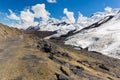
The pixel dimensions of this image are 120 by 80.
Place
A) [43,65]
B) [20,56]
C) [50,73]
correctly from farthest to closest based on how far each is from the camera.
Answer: [20,56] < [43,65] < [50,73]

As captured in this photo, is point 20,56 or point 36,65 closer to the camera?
point 36,65

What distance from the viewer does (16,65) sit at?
47750 mm

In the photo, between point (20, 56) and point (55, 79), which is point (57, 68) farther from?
point (20, 56)

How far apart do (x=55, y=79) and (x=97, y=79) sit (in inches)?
798

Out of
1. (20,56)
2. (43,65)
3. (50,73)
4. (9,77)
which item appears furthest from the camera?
(20,56)

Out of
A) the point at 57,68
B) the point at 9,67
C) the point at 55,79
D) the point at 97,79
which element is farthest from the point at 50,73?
the point at 97,79

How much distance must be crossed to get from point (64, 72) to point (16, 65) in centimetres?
923

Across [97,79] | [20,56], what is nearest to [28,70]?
[20,56]

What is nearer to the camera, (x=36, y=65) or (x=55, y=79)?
(x=55, y=79)

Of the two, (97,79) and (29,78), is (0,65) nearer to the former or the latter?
(29,78)

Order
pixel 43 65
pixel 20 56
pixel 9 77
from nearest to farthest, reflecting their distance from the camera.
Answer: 1. pixel 9 77
2. pixel 43 65
3. pixel 20 56

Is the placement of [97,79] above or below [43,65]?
below

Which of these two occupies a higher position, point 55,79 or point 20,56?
point 20,56

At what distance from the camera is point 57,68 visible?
48.7 metres
